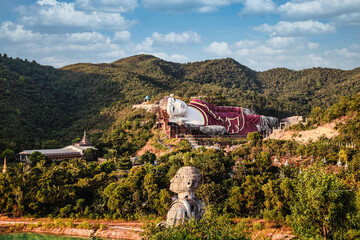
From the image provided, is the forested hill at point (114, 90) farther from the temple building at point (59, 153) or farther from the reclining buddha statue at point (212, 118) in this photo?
the reclining buddha statue at point (212, 118)

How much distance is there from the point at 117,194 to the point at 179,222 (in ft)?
35.3

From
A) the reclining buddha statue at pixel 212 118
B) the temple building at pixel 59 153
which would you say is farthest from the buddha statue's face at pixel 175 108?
the temple building at pixel 59 153

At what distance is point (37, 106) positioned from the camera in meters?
46.3

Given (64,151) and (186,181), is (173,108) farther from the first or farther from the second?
(186,181)

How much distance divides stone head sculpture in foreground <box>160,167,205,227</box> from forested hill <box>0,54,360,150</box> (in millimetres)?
26322

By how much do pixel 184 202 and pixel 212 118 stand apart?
2656cm

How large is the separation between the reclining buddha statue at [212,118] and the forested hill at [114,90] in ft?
27.5

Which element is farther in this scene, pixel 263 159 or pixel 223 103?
pixel 223 103

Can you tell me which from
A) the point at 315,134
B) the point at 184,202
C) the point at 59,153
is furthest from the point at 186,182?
the point at 59,153

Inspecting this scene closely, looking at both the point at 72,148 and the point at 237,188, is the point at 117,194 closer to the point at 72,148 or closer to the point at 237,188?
the point at 237,188

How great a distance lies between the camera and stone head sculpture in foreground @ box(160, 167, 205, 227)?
8016 millimetres

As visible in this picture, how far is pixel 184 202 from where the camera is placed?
8.16 metres

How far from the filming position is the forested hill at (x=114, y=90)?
138 feet

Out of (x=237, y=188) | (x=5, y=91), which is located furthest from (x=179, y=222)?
(x=5, y=91)
